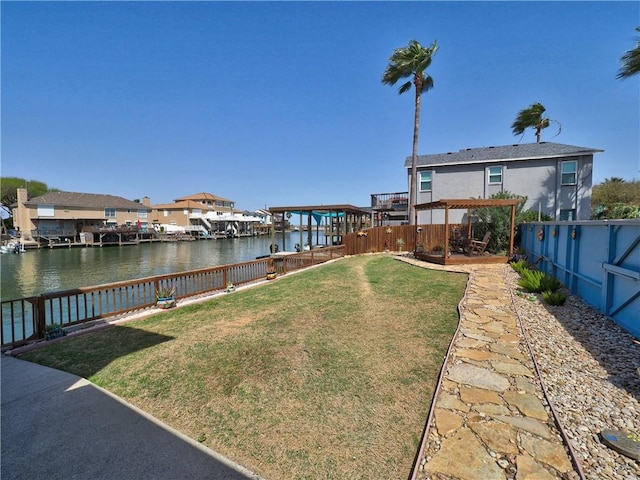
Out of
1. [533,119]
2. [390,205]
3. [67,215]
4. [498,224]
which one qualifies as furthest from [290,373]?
[67,215]

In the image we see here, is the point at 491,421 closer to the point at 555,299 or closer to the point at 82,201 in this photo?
the point at 555,299

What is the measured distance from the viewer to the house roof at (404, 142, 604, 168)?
55.1 feet

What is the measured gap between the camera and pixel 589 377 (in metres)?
3.56

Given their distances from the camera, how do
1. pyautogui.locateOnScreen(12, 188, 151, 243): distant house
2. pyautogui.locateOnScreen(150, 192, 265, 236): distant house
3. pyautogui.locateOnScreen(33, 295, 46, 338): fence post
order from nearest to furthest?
pyautogui.locateOnScreen(33, 295, 46, 338): fence post → pyautogui.locateOnScreen(12, 188, 151, 243): distant house → pyautogui.locateOnScreen(150, 192, 265, 236): distant house

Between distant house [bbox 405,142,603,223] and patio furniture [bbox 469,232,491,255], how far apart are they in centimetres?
597

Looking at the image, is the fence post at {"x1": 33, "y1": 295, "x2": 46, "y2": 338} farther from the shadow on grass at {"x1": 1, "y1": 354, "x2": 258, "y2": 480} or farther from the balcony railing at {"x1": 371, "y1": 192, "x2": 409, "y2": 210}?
the balcony railing at {"x1": 371, "y1": 192, "x2": 409, "y2": 210}

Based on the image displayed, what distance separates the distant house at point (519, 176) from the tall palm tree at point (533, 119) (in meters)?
9.35

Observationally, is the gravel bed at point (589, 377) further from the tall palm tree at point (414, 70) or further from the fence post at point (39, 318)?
the tall palm tree at point (414, 70)

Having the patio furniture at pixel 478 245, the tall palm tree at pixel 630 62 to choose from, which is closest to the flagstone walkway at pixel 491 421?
the patio furniture at pixel 478 245

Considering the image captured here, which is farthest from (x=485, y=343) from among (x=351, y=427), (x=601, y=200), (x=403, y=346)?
(x=601, y=200)

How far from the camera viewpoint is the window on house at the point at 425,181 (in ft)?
64.6

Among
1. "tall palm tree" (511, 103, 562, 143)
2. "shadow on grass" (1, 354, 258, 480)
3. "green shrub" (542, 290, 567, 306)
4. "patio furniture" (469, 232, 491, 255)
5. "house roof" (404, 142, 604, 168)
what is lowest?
"shadow on grass" (1, 354, 258, 480)

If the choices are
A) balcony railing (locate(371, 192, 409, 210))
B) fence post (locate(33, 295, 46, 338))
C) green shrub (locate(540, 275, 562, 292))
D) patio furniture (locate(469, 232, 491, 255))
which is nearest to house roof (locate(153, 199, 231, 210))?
balcony railing (locate(371, 192, 409, 210))

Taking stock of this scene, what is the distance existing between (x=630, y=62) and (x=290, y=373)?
43.9ft
